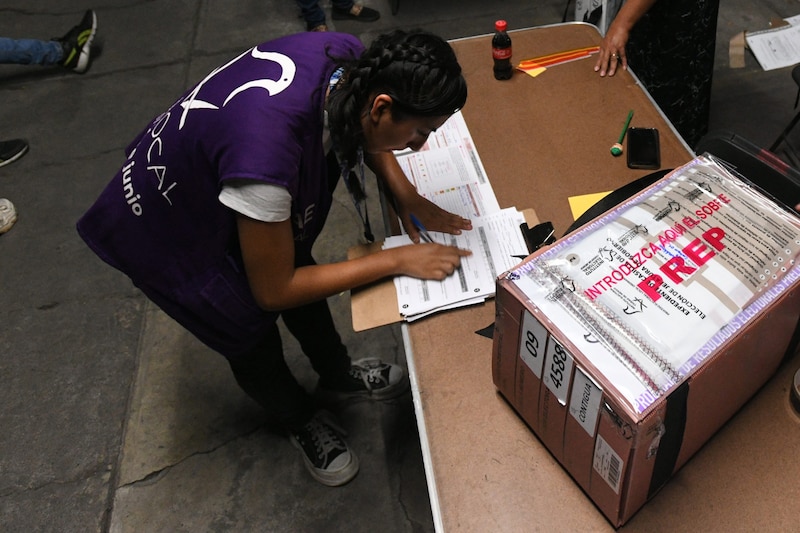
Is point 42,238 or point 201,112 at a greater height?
point 201,112

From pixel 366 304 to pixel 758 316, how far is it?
59 centimetres

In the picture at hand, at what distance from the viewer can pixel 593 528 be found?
29.5 inches

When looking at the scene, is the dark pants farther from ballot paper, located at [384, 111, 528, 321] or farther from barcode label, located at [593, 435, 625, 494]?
barcode label, located at [593, 435, 625, 494]

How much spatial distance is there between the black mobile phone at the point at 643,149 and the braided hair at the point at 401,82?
20.5 inches

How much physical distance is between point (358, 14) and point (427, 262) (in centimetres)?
268

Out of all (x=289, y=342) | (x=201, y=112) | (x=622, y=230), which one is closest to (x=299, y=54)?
(x=201, y=112)

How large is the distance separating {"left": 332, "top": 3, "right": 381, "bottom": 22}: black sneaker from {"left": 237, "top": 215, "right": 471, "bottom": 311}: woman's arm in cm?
261

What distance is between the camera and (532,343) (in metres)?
0.70

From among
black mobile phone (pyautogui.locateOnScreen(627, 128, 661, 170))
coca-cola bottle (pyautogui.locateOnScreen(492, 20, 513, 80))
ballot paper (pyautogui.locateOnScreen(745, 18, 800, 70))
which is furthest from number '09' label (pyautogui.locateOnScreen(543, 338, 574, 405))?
ballot paper (pyautogui.locateOnScreen(745, 18, 800, 70))

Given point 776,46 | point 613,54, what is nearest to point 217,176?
point 613,54

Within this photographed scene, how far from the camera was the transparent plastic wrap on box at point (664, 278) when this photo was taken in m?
0.63

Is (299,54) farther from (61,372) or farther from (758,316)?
(61,372)

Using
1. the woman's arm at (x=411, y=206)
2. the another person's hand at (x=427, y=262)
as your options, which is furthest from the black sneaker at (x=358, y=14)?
the another person's hand at (x=427, y=262)

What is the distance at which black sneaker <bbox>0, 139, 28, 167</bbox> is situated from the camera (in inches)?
104
